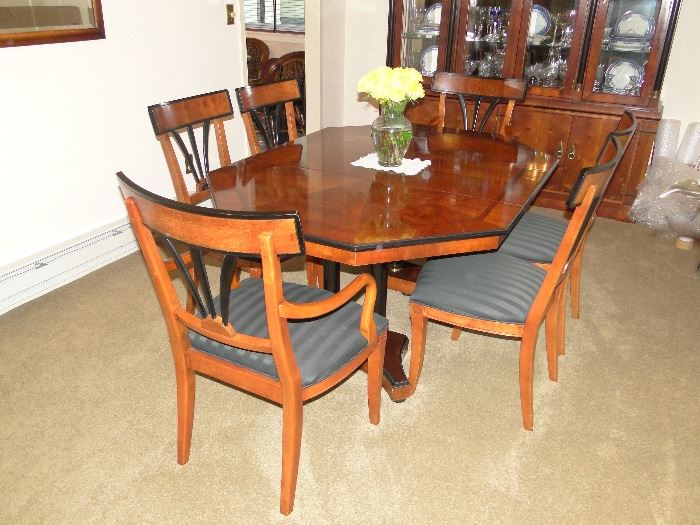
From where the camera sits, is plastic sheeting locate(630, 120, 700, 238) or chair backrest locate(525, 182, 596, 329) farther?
plastic sheeting locate(630, 120, 700, 238)

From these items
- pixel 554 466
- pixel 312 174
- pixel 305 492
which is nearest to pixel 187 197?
pixel 312 174

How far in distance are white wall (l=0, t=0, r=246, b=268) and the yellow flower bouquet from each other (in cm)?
146

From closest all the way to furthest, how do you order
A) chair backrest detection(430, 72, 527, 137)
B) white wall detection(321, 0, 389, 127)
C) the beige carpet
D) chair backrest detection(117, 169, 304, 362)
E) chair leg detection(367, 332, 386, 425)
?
chair backrest detection(117, 169, 304, 362) < the beige carpet < chair leg detection(367, 332, 386, 425) < chair backrest detection(430, 72, 527, 137) < white wall detection(321, 0, 389, 127)

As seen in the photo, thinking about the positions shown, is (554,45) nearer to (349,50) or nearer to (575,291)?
(349,50)

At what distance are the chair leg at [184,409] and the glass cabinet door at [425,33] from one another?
2824 millimetres

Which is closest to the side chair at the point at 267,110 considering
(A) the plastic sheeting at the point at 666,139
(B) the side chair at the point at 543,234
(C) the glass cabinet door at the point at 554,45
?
(B) the side chair at the point at 543,234

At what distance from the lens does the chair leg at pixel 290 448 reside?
1565mm

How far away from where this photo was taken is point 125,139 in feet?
9.98

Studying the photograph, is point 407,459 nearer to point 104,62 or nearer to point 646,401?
point 646,401

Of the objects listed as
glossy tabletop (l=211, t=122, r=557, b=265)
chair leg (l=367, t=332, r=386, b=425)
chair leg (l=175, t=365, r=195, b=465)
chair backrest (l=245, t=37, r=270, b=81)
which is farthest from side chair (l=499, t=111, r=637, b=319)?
chair backrest (l=245, t=37, r=270, b=81)

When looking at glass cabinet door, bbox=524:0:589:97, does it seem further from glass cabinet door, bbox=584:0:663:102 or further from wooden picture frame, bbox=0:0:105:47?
wooden picture frame, bbox=0:0:105:47

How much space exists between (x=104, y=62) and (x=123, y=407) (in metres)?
1.70

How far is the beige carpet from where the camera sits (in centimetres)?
172

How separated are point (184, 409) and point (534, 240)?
143 cm
